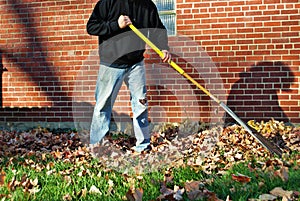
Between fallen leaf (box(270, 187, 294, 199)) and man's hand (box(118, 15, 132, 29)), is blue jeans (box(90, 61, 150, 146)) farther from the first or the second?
fallen leaf (box(270, 187, 294, 199))

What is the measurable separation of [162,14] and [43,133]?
239 centimetres

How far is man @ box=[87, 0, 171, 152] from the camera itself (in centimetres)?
429

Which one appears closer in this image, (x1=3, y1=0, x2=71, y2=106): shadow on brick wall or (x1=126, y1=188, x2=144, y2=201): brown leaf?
(x1=126, y1=188, x2=144, y2=201): brown leaf

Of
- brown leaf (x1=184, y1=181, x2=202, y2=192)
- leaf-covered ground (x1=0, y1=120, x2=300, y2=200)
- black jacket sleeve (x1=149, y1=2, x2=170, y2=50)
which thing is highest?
black jacket sleeve (x1=149, y1=2, x2=170, y2=50)

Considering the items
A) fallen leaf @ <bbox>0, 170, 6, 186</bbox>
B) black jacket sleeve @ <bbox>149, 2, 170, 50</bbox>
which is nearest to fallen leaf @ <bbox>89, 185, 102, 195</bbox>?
fallen leaf @ <bbox>0, 170, 6, 186</bbox>

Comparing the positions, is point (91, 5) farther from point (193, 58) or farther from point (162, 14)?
point (193, 58)

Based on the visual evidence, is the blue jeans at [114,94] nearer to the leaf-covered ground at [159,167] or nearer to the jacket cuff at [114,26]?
the leaf-covered ground at [159,167]

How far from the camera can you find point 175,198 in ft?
8.91

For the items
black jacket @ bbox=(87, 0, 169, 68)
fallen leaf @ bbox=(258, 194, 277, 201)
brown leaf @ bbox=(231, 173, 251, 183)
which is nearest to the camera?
fallen leaf @ bbox=(258, 194, 277, 201)

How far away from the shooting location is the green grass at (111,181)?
9.32 feet

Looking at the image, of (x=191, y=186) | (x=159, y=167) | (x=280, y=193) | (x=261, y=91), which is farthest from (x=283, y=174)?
(x=261, y=91)

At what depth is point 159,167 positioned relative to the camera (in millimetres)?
3678

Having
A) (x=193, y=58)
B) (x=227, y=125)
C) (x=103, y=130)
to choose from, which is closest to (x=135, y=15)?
(x=103, y=130)

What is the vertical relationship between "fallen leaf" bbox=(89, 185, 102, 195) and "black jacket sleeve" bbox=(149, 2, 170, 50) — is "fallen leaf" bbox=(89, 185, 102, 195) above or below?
below
